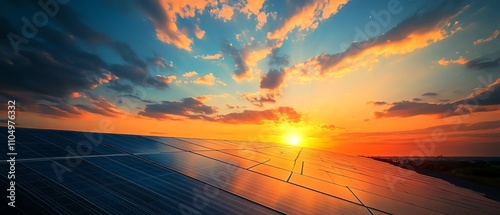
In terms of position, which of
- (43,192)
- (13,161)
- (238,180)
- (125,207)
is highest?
(13,161)

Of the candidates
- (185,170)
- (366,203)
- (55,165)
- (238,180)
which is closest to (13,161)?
(55,165)

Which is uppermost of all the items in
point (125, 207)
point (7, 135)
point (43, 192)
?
point (7, 135)

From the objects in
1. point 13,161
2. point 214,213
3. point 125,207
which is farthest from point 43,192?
point 214,213

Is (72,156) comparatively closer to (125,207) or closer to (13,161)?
(13,161)

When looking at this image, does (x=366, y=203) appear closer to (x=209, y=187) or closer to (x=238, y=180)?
(x=238, y=180)

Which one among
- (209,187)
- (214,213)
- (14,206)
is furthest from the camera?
(209,187)

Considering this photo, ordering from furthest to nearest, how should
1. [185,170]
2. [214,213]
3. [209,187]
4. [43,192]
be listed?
1. [185,170]
2. [209,187]
3. [214,213]
4. [43,192]

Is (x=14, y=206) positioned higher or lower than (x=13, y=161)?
lower

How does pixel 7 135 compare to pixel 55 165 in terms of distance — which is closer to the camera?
pixel 55 165

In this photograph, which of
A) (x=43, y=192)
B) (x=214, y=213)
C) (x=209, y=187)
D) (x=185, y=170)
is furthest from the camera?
(x=185, y=170)
